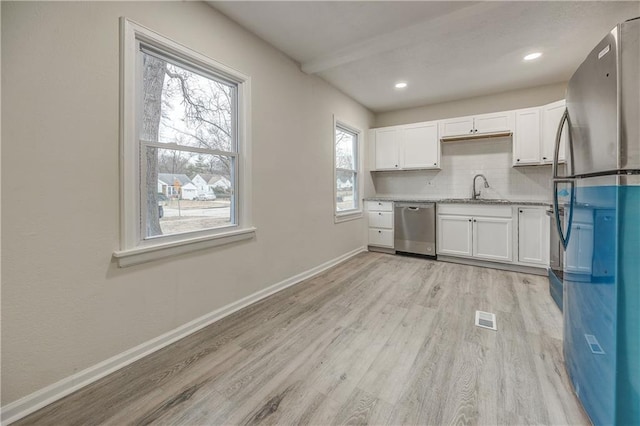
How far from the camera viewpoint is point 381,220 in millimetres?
4484

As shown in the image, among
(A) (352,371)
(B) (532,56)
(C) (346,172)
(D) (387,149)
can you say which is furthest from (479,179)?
(A) (352,371)

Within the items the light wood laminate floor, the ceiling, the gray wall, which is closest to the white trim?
the ceiling

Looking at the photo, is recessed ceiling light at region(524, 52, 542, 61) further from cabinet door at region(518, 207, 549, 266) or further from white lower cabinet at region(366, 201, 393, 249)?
white lower cabinet at region(366, 201, 393, 249)

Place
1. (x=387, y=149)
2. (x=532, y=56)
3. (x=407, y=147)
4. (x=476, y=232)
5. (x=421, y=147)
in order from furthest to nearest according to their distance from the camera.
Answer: (x=387, y=149) → (x=407, y=147) → (x=421, y=147) → (x=476, y=232) → (x=532, y=56)

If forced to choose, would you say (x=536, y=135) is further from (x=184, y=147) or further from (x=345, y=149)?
(x=184, y=147)

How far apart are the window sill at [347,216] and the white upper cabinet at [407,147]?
0.98m

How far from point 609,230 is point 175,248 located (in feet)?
7.74

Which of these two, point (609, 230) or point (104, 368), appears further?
point (104, 368)

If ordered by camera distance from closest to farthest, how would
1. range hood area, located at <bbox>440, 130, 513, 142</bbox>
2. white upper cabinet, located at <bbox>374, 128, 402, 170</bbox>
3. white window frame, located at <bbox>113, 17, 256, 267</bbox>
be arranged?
white window frame, located at <bbox>113, 17, 256, 267</bbox> → range hood area, located at <bbox>440, 130, 513, 142</bbox> → white upper cabinet, located at <bbox>374, 128, 402, 170</bbox>

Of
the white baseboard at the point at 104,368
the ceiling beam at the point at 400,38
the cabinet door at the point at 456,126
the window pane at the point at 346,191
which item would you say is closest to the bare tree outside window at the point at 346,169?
the window pane at the point at 346,191

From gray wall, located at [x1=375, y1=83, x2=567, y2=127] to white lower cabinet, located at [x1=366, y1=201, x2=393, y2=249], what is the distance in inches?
63.3

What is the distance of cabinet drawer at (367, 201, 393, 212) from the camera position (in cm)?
439

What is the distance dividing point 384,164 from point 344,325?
129 inches

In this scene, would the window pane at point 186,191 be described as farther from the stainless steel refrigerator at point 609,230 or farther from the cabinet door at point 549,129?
the cabinet door at point 549,129
